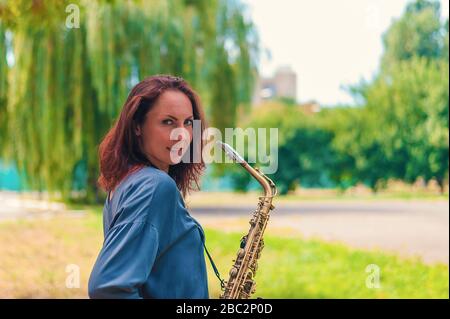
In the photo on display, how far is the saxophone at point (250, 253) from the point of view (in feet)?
4.99

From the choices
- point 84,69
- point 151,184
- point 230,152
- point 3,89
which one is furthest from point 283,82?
point 151,184

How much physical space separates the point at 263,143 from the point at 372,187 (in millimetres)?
3528

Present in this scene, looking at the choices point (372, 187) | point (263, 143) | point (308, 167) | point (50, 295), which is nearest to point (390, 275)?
point (50, 295)

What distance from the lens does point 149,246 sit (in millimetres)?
1144

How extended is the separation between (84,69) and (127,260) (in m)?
11.1

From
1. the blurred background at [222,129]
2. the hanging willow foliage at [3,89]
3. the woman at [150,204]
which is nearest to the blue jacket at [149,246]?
the woman at [150,204]

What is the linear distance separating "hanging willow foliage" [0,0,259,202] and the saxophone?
9.20 meters

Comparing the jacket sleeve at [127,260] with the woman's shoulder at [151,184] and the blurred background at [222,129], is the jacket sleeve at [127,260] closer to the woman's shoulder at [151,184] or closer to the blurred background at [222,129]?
the woman's shoulder at [151,184]

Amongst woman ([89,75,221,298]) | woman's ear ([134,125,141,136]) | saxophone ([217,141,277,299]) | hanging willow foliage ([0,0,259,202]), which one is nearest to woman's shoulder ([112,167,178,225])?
woman ([89,75,221,298])

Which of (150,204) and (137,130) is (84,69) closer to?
(137,130)

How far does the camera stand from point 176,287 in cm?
121
